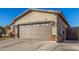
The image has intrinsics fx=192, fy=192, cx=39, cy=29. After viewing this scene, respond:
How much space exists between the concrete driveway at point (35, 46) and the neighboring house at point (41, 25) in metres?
0.17

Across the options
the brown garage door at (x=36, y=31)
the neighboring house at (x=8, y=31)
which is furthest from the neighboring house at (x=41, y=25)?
the neighboring house at (x=8, y=31)

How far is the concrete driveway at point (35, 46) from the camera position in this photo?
6113 mm

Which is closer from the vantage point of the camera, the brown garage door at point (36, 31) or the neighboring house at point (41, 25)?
the neighboring house at point (41, 25)

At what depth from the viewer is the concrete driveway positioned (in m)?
6.11

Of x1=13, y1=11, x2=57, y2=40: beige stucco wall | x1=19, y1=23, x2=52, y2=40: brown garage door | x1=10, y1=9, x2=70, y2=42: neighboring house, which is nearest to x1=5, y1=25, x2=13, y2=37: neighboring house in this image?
x1=10, y1=9, x2=70, y2=42: neighboring house

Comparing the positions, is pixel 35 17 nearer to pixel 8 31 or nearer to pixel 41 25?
pixel 41 25

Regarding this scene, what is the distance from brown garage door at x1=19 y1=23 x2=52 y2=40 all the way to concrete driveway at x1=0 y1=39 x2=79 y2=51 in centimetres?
19

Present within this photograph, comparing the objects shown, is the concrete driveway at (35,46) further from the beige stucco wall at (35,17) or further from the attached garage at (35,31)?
the beige stucco wall at (35,17)

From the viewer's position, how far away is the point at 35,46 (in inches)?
245
